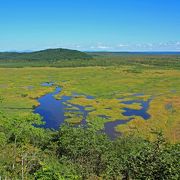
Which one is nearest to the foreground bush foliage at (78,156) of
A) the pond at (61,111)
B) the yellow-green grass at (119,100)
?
the yellow-green grass at (119,100)

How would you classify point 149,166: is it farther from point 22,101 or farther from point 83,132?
point 22,101

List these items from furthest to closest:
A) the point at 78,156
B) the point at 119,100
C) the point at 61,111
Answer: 1. the point at 119,100
2. the point at 61,111
3. the point at 78,156

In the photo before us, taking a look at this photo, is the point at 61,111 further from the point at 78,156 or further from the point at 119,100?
the point at 78,156

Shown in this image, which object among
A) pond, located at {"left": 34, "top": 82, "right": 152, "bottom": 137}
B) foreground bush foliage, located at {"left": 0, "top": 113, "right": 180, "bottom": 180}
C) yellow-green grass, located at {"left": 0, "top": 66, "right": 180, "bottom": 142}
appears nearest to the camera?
foreground bush foliage, located at {"left": 0, "top": 113, "right": 180, "bottom": 180}

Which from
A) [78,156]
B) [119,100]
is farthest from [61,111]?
[78,156]

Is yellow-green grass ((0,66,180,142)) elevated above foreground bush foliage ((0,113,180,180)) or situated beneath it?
situated beneath

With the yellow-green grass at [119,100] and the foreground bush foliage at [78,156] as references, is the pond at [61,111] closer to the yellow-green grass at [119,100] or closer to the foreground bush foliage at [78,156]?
the yellow-green grass at [119,100]

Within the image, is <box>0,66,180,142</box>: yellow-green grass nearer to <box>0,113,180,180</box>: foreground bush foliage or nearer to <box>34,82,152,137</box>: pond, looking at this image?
<box>34,82,152,137</box>: pond

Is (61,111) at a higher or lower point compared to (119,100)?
lower

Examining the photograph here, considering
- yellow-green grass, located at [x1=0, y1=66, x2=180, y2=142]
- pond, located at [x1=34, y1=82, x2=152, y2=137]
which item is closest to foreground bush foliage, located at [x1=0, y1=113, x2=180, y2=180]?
yellow-green grass, located at [x1=0, y1=66, x2=180, y2=142]

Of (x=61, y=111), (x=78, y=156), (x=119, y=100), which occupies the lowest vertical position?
(x=61, y=111)
